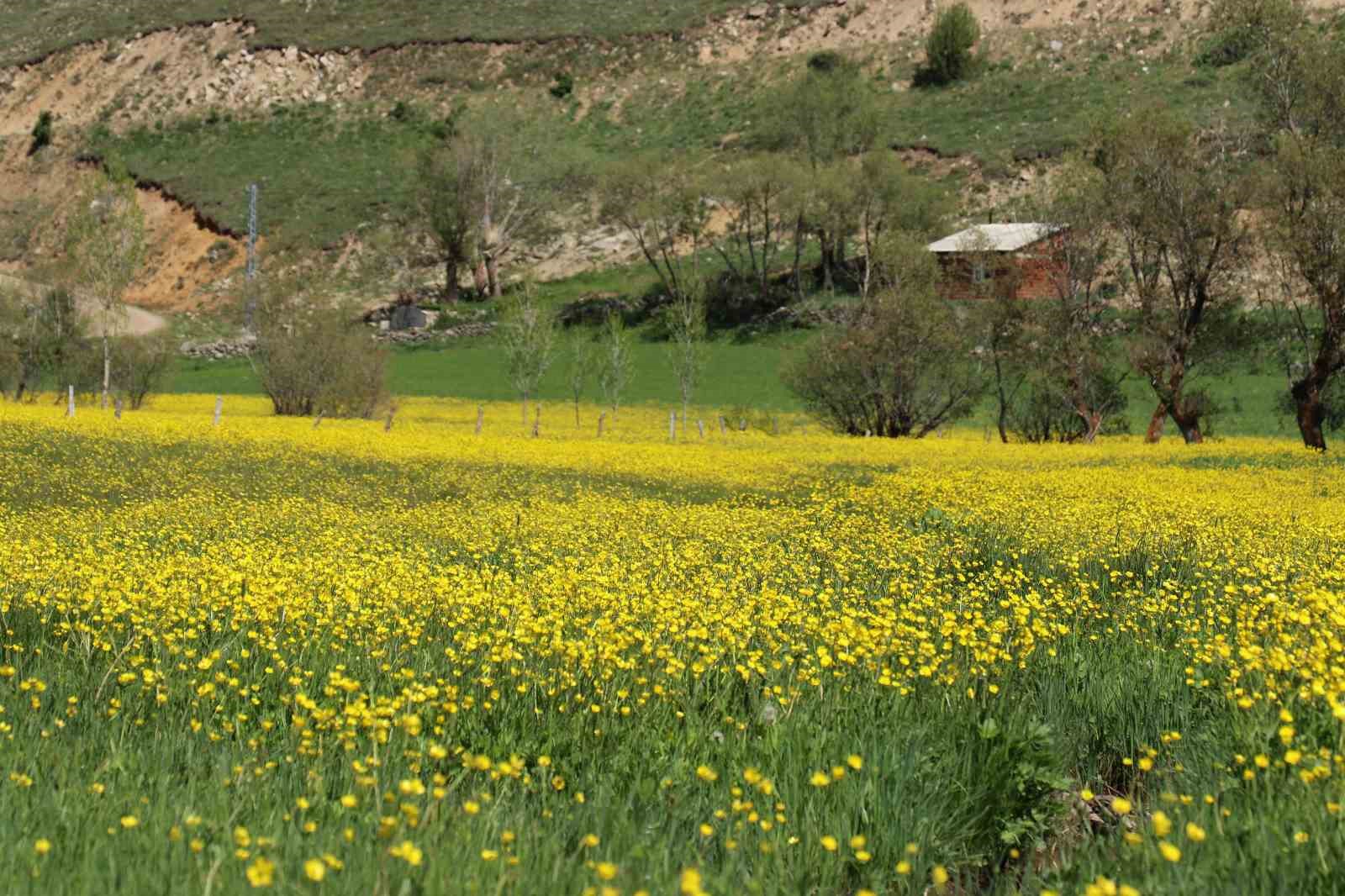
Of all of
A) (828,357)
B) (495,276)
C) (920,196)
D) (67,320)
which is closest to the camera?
(828,357)

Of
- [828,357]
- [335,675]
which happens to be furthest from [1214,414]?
[335,675]

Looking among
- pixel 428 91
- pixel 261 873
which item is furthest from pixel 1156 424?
pixel 428 91

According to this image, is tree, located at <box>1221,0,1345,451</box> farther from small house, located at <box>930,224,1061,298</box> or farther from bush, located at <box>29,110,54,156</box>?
bush, located at <box>29,110,54,156</box>

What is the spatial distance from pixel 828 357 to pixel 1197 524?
34.2 m

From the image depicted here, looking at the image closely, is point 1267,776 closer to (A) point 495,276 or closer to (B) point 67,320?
(B) point 67,320

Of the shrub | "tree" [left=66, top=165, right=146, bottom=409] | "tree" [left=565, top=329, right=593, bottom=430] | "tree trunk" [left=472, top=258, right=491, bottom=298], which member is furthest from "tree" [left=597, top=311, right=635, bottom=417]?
the shrub

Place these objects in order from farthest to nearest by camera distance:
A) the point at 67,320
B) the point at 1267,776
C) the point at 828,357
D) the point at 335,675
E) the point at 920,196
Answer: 1. the point at 920,196
2. the point at 67,320
3. the point at 828,357
4. the point at 335,675
5. the point at 1267,776

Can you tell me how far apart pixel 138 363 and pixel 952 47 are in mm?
87884

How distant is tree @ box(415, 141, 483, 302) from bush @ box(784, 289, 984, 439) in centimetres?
5287

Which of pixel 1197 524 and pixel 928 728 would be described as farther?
pixel 1197 524

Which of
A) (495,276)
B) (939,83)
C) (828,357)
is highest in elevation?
(939,83)

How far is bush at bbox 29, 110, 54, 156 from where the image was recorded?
128 m

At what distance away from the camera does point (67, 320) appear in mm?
56031

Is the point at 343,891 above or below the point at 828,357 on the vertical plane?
below
